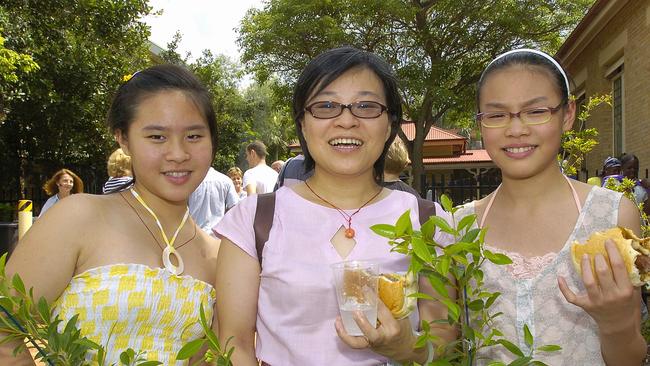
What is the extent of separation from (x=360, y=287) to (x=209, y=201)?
5.28 meters

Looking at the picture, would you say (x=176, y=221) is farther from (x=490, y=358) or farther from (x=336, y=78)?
(x=490, y=358)

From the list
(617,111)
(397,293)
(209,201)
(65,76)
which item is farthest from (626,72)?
(65,76)

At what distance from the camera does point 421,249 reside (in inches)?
48.1

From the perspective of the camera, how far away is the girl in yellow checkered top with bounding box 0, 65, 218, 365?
1.93 metres

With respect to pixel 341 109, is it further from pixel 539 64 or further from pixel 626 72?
pixel 626 72

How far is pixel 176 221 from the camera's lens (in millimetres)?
2346

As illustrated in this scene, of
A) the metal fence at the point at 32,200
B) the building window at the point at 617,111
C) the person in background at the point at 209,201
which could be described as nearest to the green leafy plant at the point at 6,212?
the metal fence at the point at 32,200

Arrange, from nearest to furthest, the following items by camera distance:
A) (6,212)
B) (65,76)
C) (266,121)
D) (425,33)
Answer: (6,212) → (65,76) → (425,33) → (266,121)

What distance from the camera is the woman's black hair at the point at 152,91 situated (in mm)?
2223

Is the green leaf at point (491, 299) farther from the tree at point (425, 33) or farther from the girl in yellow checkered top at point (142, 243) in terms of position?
the tree at point (425, 33)

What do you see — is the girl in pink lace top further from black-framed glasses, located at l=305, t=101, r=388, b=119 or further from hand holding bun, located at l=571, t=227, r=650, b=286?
black-framed glasses, located at l=305, t=101, r=388, b=119

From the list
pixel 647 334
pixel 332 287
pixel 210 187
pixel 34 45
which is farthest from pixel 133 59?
pixel 332 287

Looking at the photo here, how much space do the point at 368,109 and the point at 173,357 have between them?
106 cm

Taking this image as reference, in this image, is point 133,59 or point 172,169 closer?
point 172,169
